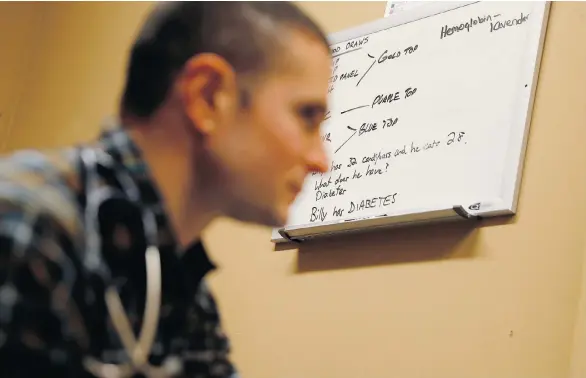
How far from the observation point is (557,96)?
73 cm

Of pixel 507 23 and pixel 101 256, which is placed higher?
pixel 507 23

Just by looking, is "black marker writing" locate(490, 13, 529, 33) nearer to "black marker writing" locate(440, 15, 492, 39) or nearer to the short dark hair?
"black marker writing" locate(440, 15, 492, 39)

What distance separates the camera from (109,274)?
1.29 ft

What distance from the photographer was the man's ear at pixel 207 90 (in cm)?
46

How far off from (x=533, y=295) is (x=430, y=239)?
12 centimetres

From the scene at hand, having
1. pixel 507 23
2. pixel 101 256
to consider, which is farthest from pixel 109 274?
pixel 507 23

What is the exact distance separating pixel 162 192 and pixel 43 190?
0.24ft

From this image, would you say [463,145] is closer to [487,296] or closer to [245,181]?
[487,296]

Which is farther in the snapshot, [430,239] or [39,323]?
[430,239]

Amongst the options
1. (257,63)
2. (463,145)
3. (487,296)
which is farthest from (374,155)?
(257,63)

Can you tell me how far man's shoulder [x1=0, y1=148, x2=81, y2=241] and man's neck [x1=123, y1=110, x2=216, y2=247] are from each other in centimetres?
5

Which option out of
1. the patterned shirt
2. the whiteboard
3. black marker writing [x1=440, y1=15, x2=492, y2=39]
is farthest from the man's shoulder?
black marker writing [x1=440, y1=15, x2=492, y2=39]

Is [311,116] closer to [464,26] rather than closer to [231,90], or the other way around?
[231,90]

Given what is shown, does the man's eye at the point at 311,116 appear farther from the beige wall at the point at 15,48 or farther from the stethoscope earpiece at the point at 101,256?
the beige wall at the point at 15,48
